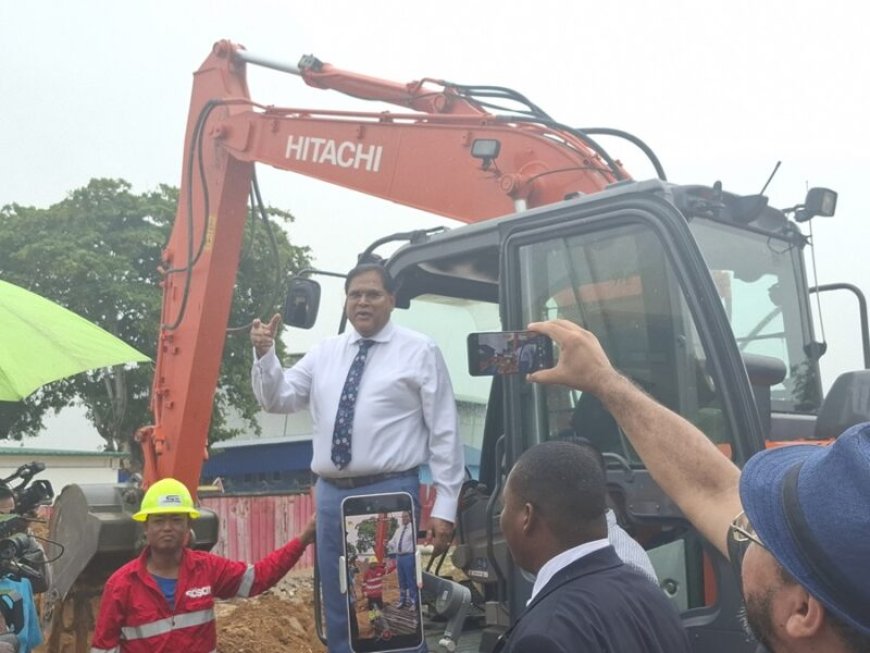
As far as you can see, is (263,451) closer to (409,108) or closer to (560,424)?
(409,108)

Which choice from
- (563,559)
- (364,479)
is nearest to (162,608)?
(364,479)

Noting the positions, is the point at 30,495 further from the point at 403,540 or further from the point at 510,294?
the point at 510,294

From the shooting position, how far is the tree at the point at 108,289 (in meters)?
21.9

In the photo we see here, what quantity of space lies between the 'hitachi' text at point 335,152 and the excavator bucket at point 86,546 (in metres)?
2.19

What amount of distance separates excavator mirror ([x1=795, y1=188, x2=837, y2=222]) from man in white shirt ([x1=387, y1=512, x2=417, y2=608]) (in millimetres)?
2115

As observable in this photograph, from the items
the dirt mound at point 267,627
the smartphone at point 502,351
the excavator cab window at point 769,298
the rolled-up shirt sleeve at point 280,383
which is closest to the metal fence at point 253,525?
the dirt mound at point 267,627

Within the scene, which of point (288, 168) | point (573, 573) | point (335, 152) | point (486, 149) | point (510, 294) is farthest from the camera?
point (288, 168)

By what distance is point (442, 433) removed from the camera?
154 inches

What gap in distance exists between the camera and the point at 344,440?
151 inches

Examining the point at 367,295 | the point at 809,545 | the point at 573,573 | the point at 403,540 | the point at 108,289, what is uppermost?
the point at 108,289

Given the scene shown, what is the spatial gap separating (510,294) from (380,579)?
113 cm

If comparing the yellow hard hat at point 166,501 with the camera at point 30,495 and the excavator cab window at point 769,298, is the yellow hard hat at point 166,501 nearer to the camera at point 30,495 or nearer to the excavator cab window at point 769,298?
the camera at point 30,495

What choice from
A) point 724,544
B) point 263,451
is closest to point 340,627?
point 724,544

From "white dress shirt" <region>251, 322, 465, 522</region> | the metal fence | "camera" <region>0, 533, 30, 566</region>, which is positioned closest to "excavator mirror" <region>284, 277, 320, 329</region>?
"white dress shirt" <region>251, 322, 465, 522</region>
